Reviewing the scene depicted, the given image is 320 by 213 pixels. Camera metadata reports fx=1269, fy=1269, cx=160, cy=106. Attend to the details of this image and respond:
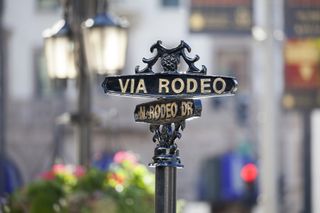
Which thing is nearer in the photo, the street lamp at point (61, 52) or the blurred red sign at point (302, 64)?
the street lamp at point (61, 52)

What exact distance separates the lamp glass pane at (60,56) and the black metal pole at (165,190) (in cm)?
636

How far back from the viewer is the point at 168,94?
5.15 m

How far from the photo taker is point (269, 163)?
51.2 feet

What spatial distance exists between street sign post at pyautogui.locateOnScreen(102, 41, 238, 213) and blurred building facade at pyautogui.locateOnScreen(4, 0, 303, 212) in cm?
3006

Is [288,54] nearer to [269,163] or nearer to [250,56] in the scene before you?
[269,163]

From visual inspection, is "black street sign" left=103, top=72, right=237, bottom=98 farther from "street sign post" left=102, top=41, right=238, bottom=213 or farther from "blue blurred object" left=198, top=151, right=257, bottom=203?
"blue blurred object" left=198, top=151, right=257, bottom=203

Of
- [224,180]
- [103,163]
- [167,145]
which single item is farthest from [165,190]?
[224,180]

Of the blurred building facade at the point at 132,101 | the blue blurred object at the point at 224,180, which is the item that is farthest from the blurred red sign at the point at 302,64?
the blurred building facade at the point at 132,101

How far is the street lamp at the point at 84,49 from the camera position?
11016mm

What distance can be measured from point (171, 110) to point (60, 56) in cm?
635

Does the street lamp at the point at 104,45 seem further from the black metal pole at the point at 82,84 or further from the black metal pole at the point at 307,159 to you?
the black metal pole at the point at 307,159

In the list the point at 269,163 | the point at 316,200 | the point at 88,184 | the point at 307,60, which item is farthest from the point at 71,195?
the point at 316,200

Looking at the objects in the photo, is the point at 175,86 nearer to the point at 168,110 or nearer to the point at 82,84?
the point at 168,110

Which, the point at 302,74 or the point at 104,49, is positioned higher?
the point at 104,49
